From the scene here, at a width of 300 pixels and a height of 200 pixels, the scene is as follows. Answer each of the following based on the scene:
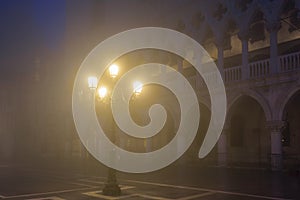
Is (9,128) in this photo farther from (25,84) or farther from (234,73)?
(234,73)

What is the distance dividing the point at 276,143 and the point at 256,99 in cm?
258

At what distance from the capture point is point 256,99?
20.9 meters

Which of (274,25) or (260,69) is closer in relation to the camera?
(274,25)

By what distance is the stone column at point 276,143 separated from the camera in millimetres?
19922

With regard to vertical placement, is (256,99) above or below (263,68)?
below

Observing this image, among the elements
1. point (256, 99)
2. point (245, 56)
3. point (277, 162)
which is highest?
point (245, 56)

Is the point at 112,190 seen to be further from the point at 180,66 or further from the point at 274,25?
the point at 180,66

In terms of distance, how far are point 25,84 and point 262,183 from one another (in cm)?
3862

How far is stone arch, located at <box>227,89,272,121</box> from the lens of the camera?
2036 centimetres

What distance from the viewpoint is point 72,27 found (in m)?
42.7

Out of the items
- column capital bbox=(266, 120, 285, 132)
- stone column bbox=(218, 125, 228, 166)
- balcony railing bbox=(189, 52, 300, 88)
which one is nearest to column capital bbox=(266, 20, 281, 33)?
balcony railing bbox=(189, 52, 300, 88)

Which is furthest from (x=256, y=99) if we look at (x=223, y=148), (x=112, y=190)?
(x=112, y=190)

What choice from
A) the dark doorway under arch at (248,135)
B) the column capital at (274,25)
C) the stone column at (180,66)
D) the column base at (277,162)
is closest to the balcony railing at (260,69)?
the column capital at (274,25)

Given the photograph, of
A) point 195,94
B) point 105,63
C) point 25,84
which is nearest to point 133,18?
point 105,63
